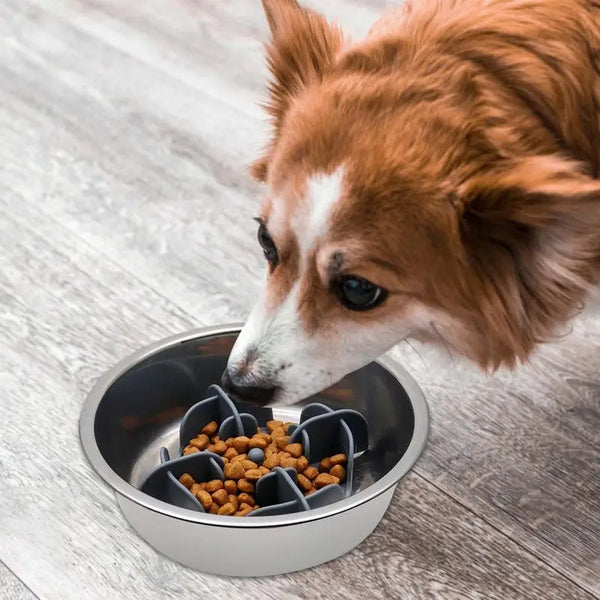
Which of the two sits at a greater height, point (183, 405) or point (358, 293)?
point (358, 293)

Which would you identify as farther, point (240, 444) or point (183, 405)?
point (183, 405)

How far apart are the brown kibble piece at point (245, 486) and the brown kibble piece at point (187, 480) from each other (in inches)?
3.0

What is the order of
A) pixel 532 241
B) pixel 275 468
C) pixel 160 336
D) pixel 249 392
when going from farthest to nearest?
pixel 160 336
pixel 275 468
pixel 249 392
pixel 532 241

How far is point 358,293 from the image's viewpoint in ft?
4.30

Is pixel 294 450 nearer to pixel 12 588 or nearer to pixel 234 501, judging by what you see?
pixel 234 501

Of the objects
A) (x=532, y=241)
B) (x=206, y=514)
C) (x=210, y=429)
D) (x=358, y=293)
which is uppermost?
(x=532, y=241)

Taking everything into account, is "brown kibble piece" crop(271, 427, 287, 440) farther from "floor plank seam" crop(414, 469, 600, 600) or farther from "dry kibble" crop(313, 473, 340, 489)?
"floor plank seam" crop(414, 469, 600, 600)

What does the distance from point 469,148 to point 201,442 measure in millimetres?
720

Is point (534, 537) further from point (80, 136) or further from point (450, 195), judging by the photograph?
point (80, 136)

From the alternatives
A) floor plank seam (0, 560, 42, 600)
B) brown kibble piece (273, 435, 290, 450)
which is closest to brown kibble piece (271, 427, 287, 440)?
brown kibble piece (273, 435, 290, 450)

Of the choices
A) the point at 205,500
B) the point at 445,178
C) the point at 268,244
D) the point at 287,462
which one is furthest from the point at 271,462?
the point at 445,178

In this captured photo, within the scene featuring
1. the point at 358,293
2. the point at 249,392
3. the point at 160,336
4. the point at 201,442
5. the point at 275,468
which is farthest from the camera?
the point at 160,336

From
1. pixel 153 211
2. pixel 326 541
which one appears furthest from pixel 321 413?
pixel 153 211

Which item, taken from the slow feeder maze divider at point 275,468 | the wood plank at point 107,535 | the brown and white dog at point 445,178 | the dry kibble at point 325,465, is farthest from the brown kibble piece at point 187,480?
the brown and white dog at point 445,178
